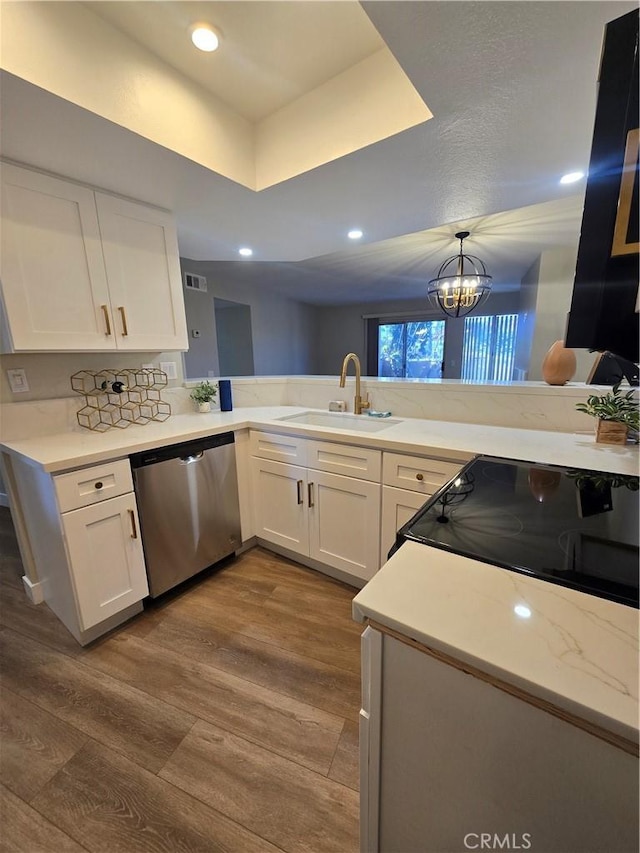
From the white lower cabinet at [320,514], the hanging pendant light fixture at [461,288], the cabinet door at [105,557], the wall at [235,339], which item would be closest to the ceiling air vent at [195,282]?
the wall at [235,339]

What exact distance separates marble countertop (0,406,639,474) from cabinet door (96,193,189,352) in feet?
1.84

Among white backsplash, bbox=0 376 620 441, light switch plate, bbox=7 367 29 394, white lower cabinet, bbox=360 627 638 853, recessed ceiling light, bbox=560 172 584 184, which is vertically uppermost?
recessed ceiling light, bbox=560 172 584 184

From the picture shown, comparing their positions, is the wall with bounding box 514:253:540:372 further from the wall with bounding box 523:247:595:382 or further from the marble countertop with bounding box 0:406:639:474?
the marble countertop with bounding box 0:406:639:474

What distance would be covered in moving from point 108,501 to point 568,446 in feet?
6.98

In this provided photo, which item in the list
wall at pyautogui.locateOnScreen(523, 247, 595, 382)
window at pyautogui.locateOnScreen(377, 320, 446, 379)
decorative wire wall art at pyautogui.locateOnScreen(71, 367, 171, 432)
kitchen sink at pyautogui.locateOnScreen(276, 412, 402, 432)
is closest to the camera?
decorative wire wall art at pyautogui.locateOnScreen(71, 367, 171, 432)

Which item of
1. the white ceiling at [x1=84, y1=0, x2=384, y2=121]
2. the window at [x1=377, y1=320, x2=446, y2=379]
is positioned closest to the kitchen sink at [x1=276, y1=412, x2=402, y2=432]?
the white ceiling at [x1=84, y1=0, x2=384, y2=121]

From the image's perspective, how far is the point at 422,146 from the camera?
1.36 m

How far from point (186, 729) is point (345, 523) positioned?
42.6 inches

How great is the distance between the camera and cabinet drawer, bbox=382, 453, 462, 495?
154 centimetres

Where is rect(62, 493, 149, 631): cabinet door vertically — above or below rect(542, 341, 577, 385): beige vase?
below

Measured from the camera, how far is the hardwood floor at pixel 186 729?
100 centimetres

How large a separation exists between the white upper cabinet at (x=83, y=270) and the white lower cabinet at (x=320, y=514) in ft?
3.59

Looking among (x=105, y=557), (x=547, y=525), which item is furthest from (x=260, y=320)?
(x=547, y=525)

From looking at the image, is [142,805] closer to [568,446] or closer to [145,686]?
[145,686]
